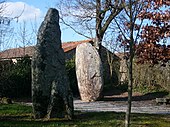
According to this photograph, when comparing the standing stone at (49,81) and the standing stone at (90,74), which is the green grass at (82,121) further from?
the standing stone at (90,74)

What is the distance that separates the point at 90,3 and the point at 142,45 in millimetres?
9276

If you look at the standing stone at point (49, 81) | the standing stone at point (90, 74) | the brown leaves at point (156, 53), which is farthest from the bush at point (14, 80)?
the standing stone at point (49, 81)

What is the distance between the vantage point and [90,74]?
1742cm

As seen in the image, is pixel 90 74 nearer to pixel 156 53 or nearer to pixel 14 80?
pixel 14 80

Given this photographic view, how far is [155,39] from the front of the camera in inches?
489

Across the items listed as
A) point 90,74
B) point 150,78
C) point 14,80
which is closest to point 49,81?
point 90,74

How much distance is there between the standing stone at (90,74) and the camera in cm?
1742

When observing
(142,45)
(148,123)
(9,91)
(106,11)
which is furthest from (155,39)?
(9,91)

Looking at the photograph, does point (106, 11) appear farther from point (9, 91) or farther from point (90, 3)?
point (9, 91)

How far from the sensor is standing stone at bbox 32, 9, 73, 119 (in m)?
9.80

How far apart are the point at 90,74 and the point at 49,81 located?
24.6 ft

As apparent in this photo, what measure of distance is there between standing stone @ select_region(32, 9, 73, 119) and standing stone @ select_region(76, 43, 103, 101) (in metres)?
7.06

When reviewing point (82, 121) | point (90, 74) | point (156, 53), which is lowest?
point (82, 121)

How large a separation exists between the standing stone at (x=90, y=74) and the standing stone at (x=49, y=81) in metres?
7.06
